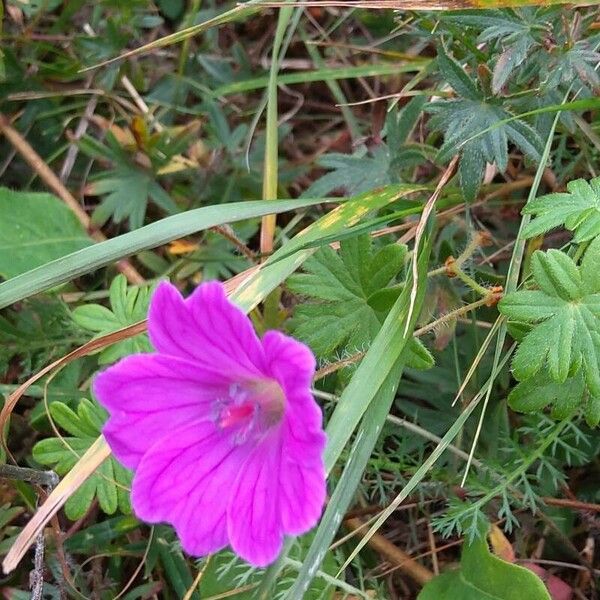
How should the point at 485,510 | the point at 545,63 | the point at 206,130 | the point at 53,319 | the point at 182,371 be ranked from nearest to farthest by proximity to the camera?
the point at 182,371 → the point at 545,63 → the point at 485,510 → the point at 53,319 → the point at 206,130

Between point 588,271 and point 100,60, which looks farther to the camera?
point 100,60

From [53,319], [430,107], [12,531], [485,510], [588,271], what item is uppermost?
[430,107]

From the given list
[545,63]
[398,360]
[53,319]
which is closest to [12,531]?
[53,319]

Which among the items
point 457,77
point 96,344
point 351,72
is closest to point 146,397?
point 96,344

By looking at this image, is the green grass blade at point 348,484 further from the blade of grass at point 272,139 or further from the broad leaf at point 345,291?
the blade of grass at point 272,139

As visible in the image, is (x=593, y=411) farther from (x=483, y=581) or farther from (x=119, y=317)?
(x=119, y=317)

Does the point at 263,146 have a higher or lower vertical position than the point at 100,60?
lower

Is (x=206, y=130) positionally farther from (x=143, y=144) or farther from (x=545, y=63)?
(x=545, y=63)

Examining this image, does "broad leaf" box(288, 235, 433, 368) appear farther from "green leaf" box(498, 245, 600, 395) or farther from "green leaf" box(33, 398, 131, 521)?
"green leaf" box(33, 398, 131, 521)
